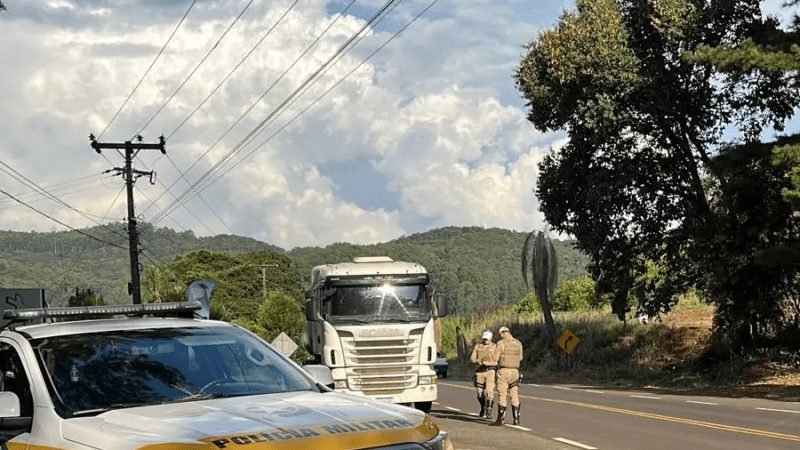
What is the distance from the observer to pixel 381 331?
22.8m

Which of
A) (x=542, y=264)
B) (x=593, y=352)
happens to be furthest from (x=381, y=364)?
(x=542, y=264)

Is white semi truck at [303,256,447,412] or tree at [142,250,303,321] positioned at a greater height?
tree at [142,250,303,321]

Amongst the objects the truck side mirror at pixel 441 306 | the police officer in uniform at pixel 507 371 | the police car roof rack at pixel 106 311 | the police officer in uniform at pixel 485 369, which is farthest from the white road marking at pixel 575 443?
the police car roof rack at pixel 106 311

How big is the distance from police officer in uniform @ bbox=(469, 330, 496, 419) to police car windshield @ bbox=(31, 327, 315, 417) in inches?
631

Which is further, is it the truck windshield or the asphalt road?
the truck windshield

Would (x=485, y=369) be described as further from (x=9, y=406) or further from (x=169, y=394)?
(x=9, y=406)

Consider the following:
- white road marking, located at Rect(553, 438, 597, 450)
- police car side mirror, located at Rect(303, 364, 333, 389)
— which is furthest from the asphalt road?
police car side mirror, located at Rect(303, 364, 333, 389)

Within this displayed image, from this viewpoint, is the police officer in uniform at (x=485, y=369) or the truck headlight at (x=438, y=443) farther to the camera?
the police officer in uniform at (x=485, y=369)

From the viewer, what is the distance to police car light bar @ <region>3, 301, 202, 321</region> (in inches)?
293

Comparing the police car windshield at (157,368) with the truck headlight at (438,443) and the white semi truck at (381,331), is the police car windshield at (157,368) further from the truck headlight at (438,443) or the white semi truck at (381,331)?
the white semi truck at (381,331)

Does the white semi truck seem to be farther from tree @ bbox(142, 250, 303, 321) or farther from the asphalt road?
tree @ bbox(142, 250, 303, 321)

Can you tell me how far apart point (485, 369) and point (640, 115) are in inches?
665

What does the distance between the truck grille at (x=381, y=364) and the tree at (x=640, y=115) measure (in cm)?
1465

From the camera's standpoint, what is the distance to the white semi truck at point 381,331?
2281 centimetres
